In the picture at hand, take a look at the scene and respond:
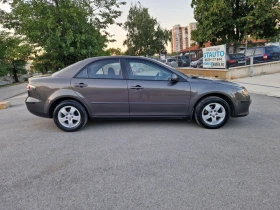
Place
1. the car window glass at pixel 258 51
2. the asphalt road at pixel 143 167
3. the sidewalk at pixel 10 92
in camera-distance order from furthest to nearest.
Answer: the car window glass at pixel 258 51 < the sidewalk at pixel 10 92 < the asphalt road at pixel 143 167

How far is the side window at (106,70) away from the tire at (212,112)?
185cm

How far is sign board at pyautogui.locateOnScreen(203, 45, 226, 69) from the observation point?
42.9ft

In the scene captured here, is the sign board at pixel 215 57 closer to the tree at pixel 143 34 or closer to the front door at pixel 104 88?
the front door at pixel 104 88

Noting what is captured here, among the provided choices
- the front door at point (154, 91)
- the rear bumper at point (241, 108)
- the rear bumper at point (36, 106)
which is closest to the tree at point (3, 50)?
the rear bumper at point (36, 106)

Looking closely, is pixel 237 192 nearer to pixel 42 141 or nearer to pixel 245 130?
pixel 245 130

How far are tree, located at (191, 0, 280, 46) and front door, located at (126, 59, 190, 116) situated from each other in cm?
1650

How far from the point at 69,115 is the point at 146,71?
1923 mm

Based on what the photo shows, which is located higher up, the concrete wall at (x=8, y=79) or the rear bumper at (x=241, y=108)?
the concrete wall at (x=8, y=79)

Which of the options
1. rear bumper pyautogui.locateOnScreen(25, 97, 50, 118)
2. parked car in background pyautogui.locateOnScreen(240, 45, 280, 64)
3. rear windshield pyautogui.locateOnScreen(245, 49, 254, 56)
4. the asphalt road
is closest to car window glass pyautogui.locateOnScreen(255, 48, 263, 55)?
parked car in background pyautogui.locateOnScreen(240, 45, 280, 64)

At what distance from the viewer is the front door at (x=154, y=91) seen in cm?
436

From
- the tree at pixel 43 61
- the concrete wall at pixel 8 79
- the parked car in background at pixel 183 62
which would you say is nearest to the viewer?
the tree at pixel 43 61

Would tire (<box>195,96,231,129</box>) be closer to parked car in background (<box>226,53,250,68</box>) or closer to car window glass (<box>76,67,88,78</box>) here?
car window glass (<box>76,67,88,78</box>)

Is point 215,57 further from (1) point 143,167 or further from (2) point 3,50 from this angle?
(2) point 3,50

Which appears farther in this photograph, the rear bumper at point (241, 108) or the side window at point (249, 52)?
the side window at point (249, 52)
